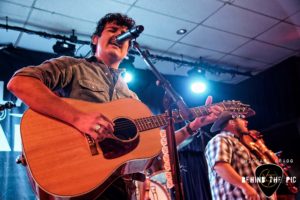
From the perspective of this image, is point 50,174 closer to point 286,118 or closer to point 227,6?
point 227,6

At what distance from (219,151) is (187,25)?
2963 millimetres

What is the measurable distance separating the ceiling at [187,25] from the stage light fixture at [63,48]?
0.31 meters

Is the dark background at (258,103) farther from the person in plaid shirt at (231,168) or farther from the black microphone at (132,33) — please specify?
the black microphone at (132,33)

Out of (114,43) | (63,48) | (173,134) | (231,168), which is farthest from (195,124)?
(63,48)

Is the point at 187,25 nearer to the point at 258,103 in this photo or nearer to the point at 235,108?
the point at 258,103

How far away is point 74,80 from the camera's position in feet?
6.61

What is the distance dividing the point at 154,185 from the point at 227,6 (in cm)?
341

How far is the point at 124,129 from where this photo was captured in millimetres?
1917

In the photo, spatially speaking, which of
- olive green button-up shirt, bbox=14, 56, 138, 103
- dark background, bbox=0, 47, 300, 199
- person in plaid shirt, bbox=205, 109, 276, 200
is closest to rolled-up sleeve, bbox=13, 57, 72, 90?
olive green button-up shirt, bbox=14, 56, 138, 103

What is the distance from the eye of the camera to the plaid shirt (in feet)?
12.8

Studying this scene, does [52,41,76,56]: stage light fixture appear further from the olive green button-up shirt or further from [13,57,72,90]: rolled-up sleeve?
[13,57,72,90]: rolled-up sleeve

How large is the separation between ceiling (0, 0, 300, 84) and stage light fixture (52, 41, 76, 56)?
31cm

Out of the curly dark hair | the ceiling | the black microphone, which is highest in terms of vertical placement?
the ceiling

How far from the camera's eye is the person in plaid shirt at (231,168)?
371cm
